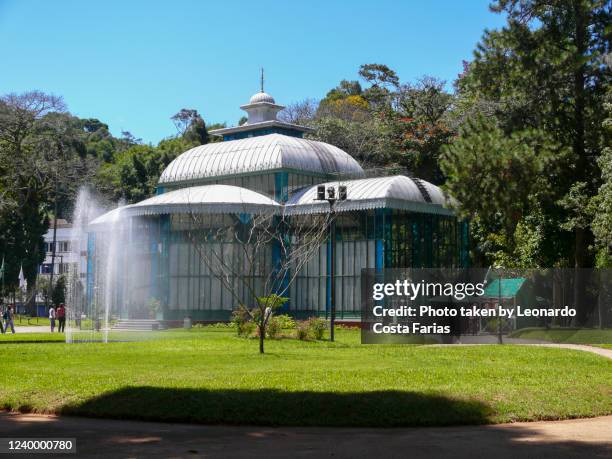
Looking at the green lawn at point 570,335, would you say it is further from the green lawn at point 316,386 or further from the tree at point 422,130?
the tree at point 422,130

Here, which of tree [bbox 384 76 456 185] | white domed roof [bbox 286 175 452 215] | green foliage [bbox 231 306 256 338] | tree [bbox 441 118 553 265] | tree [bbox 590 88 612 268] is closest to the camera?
tree [bbox 590 88 612 268]

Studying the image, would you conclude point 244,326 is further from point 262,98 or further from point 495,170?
point 262,98

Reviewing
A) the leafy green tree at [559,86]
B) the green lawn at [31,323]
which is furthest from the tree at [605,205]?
the green lawn at [31,323]

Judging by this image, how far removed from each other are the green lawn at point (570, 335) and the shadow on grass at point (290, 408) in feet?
50.6

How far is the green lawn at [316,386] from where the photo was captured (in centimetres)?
1289

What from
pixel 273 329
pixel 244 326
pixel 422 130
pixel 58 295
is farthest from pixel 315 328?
pixel 58 295

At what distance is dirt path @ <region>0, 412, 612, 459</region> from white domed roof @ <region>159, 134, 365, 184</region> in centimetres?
3249

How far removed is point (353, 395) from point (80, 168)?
52.8 m

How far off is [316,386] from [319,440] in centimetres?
371

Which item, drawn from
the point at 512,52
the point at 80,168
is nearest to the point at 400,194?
the point at 512,52

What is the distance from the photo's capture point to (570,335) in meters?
28.3

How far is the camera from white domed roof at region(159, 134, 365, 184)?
44938mm

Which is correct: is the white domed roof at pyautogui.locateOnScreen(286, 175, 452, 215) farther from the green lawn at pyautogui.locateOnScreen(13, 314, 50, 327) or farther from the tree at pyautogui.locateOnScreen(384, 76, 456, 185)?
the green lawn at pyautogui.locateOnScreen(13, 314, 50, 327)

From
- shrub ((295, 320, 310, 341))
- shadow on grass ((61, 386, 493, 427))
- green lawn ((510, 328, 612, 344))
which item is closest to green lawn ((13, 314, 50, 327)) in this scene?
Answer: shrub ((295, 320, 310, 341))
